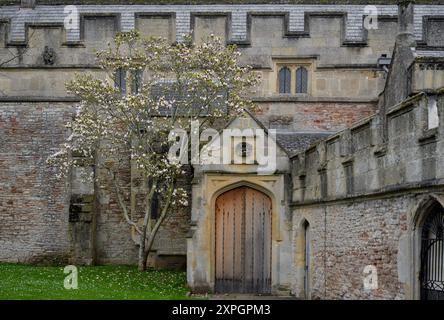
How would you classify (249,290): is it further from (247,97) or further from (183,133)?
(247,97)

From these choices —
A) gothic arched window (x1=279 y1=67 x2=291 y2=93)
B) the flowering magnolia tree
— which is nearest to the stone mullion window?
gothic arched window (x1=279 y1=67 x2=291 y2=93)

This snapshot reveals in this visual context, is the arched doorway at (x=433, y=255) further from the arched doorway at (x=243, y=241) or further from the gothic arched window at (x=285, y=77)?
the gothic arched window at (x=285, y=77)

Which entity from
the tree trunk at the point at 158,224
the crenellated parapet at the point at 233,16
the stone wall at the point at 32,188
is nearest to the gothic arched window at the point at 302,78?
the crenellated parapet at the point at 233,16

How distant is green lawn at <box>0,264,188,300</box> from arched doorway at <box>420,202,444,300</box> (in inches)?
244

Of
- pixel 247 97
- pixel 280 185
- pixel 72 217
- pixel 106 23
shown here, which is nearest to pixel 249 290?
pixel 280 185

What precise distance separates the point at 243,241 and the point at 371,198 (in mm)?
6109

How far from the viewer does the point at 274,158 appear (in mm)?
17906

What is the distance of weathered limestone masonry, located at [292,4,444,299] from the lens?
34.3 ft

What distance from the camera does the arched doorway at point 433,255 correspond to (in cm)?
1025

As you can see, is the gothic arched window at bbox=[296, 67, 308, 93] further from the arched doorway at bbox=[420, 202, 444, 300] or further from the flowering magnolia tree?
the arched doorway at bbox=[420, 202, 444, 300]

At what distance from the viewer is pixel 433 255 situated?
1052 cm

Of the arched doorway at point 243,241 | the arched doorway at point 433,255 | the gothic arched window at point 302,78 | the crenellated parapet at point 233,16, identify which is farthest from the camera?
the gothic arched window at point 302,78

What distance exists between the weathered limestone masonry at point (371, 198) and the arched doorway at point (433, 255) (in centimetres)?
10

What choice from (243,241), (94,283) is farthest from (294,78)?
(94,283)
